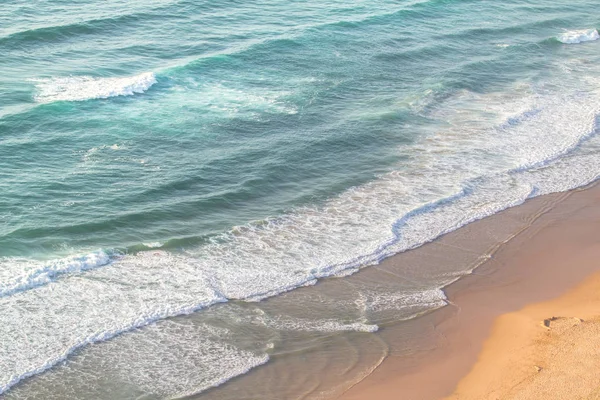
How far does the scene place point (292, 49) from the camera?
123ft

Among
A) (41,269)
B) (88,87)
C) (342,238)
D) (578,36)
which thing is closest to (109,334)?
(41,269)

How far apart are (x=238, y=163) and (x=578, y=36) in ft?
80.6

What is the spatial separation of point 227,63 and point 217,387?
2158 cm

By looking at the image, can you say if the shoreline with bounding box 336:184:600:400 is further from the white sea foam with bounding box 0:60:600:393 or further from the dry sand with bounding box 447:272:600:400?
the white sea foam with bounding box 0:60:600:393

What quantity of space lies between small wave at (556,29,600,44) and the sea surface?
0.40 feet

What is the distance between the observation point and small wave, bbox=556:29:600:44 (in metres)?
42.2

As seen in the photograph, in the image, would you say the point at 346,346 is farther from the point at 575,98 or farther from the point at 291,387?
the point at 575,98

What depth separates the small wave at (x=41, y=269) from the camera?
62.5ft

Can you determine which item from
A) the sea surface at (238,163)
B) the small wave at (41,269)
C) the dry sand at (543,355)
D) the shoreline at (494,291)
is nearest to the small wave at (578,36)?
the sea surface at (238,163)

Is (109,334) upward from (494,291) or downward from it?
upward

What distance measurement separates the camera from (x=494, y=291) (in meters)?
19.8

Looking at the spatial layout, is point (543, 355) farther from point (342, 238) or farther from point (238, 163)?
point (238, 163)

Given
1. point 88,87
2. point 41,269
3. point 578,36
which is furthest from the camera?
point 578,36

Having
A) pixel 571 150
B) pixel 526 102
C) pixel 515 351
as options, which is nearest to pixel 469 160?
pixel 571 150
